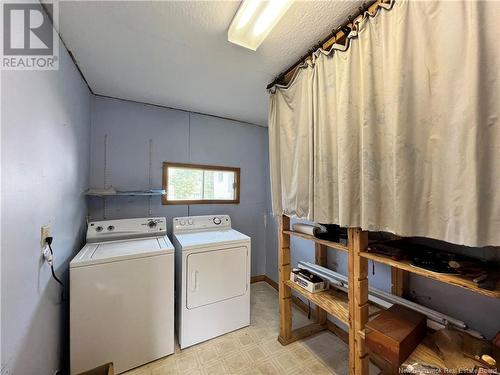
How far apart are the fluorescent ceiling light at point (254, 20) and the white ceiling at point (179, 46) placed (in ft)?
0.19

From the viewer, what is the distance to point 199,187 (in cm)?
275

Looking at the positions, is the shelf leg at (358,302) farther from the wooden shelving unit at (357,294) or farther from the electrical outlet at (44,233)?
the electrical outlet at (44,233)

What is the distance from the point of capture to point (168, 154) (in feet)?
8.30

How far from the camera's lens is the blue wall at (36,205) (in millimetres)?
883

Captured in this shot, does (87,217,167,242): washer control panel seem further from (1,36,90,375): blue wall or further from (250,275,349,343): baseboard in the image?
(250,275,349,343): baseboard

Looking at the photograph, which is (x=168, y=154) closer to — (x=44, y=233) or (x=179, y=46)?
(x=179, y=46)

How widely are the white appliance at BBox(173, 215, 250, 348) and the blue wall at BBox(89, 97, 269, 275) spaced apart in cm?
74

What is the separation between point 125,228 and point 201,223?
820mm

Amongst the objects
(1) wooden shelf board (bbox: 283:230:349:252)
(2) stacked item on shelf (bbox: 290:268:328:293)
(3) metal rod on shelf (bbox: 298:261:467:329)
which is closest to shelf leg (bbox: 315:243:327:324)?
(3) metal rod on shelf (bbox: 298:261:467:329)

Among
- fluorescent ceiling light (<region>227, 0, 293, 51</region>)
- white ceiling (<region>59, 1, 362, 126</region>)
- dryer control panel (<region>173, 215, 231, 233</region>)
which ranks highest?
white ceiling (<region>59, 1, 362, 126</region>)

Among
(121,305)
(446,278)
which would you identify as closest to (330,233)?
(446,278)

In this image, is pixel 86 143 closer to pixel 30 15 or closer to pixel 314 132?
pixel 30 15

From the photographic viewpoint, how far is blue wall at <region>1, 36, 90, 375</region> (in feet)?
2.90

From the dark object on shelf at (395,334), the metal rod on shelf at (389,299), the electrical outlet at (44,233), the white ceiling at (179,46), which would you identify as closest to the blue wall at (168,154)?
the white ceiling at (179,46)
